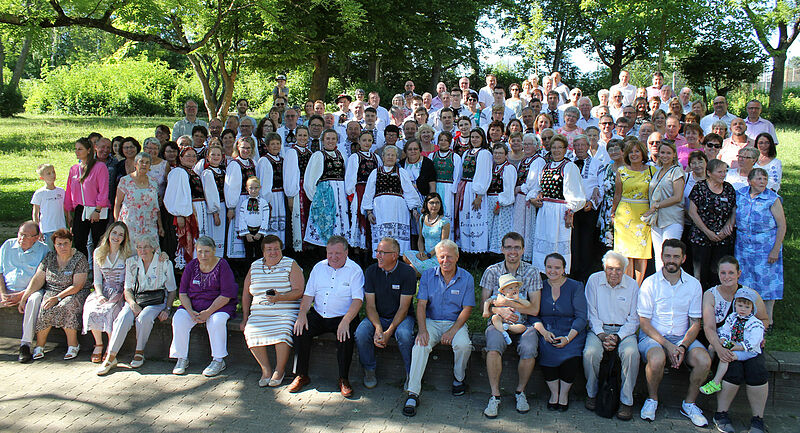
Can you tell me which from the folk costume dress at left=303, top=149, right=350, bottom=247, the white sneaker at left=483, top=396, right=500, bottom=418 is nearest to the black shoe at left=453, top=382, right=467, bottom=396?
the white sneaker at left=483, top=396, right=500, bottom=418

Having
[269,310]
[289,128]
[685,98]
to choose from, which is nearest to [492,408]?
[269,310]

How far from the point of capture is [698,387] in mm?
4816

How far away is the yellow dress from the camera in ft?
21.0

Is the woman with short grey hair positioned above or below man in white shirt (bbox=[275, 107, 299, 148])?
below

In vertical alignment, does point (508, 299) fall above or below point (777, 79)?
below

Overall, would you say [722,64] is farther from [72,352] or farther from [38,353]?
[38,353]

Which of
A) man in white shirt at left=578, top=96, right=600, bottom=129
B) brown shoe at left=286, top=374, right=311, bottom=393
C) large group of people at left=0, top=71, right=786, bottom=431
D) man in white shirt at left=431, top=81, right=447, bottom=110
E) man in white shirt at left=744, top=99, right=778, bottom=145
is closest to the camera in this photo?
large group of people at left=0, top=71, right=786, bottom=431

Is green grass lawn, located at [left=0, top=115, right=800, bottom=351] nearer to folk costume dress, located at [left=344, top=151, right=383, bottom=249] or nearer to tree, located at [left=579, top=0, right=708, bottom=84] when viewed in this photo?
folk costume dress, located at [left=344, top=151, right=383, bottom=249]

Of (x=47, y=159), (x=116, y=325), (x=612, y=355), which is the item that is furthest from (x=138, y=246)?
(x=47, y=159)

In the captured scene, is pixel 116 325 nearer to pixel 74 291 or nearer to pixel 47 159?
pixel 74 291

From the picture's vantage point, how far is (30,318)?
6.12 metres

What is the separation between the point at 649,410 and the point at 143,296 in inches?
175

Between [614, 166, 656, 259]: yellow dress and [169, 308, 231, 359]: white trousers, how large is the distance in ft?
12.8

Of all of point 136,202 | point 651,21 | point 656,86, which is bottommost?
point 136,202
